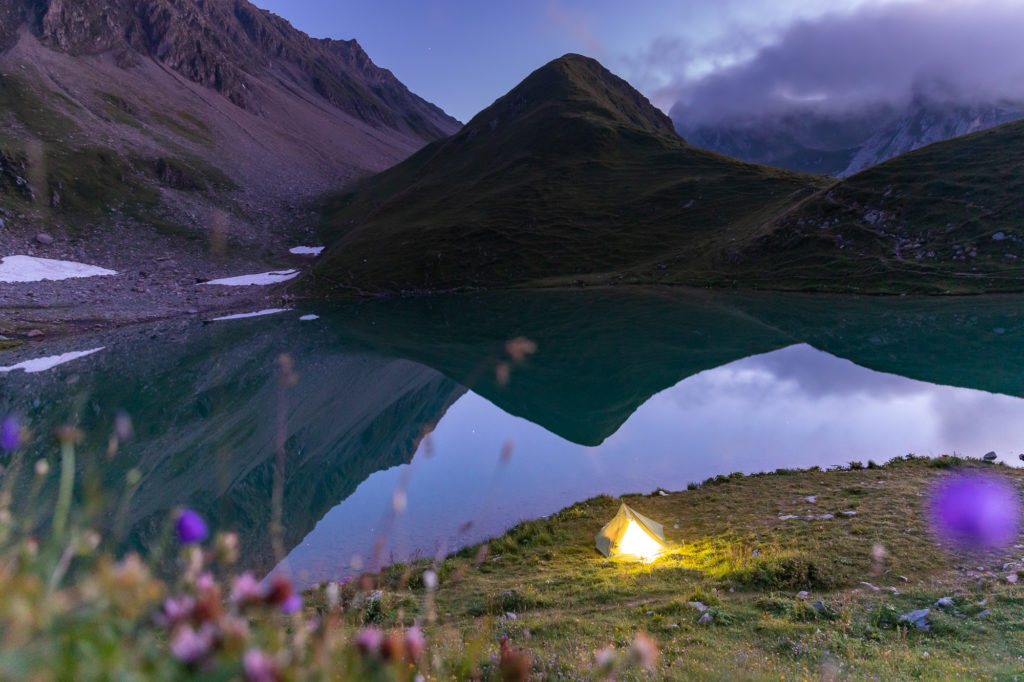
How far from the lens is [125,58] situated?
542ft

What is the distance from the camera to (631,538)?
1622cm

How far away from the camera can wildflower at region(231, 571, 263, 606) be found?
1650mm

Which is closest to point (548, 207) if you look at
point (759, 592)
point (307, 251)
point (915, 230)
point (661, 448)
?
point (307, 251)

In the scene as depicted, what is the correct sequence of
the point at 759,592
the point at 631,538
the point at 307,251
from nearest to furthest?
the point at 759,592 → the point at 631,538 → the point at 307,251

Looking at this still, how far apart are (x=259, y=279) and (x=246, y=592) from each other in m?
115

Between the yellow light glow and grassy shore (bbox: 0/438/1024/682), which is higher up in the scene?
grassy shore (bbox: 0/438/1024/682)

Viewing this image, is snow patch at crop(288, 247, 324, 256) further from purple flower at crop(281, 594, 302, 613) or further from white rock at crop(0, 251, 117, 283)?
purple flower at crop(281, 594, 302, 613)

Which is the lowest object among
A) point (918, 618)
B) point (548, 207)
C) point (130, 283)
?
point (130, 283)

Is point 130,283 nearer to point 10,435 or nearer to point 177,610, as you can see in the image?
point 10,435

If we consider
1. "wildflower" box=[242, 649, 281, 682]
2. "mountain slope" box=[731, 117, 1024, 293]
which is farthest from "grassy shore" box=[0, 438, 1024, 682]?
"mountain slope" box=[731, 117, 1024, 293]

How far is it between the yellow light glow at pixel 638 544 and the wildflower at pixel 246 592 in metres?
15.5

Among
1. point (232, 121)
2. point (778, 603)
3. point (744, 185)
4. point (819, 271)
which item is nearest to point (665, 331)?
point (819, 271)

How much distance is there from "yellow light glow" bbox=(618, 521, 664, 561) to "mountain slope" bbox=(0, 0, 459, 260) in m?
120

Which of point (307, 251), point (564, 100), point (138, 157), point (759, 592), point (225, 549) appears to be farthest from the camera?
point (564, 100)
